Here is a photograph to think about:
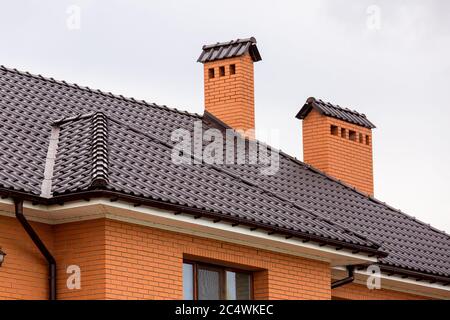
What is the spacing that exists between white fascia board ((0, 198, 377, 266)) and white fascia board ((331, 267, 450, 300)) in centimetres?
119

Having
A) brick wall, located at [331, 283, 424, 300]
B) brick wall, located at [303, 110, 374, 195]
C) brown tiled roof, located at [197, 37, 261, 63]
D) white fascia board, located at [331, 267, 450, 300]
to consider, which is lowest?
brick wall, located at [331, 283, 424, 300]

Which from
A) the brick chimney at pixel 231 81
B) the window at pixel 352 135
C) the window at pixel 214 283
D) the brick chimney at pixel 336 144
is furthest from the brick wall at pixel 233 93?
the window at pixel 214 283

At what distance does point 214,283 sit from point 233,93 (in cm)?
760

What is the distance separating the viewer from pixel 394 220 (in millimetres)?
23656

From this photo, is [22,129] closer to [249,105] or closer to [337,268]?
[337,268]

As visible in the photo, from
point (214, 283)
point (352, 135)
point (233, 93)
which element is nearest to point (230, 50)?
point (233, 93)

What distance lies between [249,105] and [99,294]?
9.68 m

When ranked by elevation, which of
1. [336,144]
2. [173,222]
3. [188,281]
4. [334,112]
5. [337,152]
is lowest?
[188,281]

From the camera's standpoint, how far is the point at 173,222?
1638cm

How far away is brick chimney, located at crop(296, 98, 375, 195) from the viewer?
25141 mm

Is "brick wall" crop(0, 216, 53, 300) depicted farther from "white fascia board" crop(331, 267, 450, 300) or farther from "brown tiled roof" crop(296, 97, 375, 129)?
"brown tiled roof" crop(296, 97, 375, 129)

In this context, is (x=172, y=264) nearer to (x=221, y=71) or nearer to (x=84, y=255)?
(x=84, y=255)

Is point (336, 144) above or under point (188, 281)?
above

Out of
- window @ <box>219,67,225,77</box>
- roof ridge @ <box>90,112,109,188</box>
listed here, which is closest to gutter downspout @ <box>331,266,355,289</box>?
roof ridge @ <box>90,112,109,188</box>
